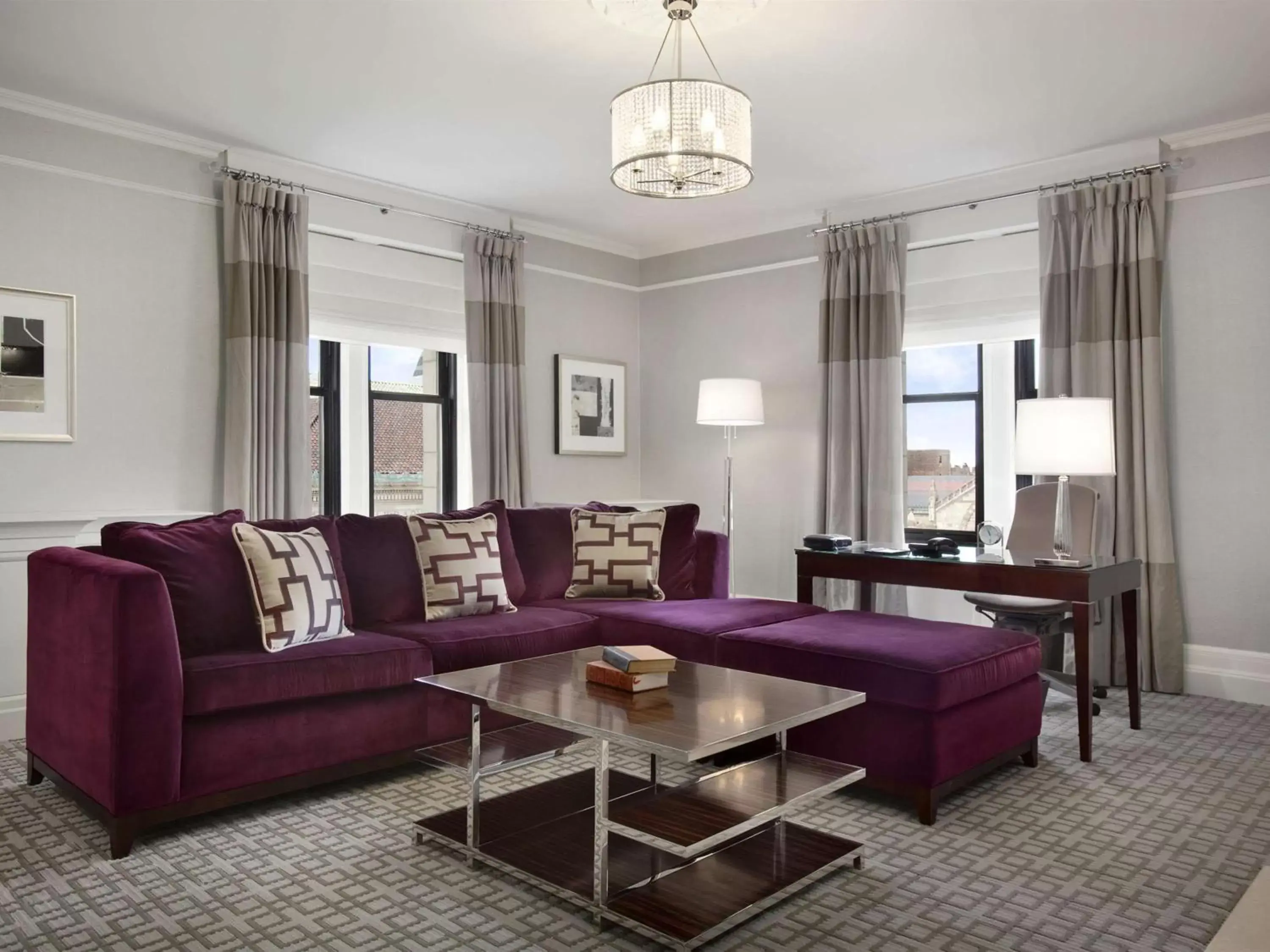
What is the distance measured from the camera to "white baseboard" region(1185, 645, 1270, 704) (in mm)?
4195

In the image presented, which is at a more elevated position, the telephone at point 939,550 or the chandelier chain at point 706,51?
the chandelier chain at point 706,51

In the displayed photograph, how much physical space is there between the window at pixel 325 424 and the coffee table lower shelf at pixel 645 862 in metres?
3.09

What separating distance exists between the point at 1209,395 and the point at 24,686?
18.0ft

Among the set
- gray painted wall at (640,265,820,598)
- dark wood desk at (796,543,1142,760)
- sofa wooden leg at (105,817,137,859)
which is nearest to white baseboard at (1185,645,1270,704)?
dark wood desk at (796,543,1142,760)

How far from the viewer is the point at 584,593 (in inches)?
166

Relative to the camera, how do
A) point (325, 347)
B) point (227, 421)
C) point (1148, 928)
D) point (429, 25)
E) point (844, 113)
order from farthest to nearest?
point (325, 347), point (227, 421), point (844, 113), point (429, 25), point (1148, 928)

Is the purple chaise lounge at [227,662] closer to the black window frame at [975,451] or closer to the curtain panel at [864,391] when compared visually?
the curtain panel at [864,391]

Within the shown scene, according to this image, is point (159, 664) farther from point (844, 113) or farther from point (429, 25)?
point (844, 113)

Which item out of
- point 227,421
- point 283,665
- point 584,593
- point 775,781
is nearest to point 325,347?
point 227,421

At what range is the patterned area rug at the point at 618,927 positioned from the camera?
2.04 metres

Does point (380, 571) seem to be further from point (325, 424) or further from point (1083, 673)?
point (1083, 673)

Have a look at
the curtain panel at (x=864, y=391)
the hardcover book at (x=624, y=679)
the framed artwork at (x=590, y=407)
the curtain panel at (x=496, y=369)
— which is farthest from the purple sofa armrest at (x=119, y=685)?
the curtain panel at (x=864, y=391)

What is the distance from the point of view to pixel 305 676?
2.86 m

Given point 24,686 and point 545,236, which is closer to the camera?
point 24,686
